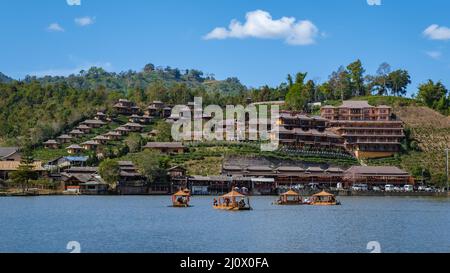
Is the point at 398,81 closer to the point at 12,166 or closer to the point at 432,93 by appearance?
the point at 432,93

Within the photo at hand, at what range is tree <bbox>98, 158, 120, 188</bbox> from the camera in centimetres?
8850

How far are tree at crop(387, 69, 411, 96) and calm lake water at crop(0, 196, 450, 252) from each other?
285ft

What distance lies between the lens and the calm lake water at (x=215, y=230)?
3369 cm

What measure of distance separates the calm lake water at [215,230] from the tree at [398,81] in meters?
86.8

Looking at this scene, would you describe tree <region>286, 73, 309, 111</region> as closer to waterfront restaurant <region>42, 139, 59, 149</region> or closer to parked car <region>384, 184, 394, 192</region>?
parked car <region>384, 184, 394, 192</region>

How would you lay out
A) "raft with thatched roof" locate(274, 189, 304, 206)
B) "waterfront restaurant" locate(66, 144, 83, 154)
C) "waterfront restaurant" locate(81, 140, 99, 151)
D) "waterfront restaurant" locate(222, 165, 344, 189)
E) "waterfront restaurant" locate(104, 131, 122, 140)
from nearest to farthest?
"raft with thatched roof" locate(274, 189, 304, 206) < "waterfront restaurant" locate(222, 165, 344, 189) < "waterfront restaurant" locate(66, 144, 83, 154) < "waterfront restaurant" locate(81, 140, 99, 151) < "waterfront restaurant" locate(104, 131, 122, 140)

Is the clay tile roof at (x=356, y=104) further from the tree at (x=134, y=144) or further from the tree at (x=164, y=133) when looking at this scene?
the tree at (x=134, y=144)

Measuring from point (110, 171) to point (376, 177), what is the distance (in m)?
39.9

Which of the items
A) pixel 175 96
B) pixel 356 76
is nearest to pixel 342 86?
pixel 356 76

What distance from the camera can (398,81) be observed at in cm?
14212

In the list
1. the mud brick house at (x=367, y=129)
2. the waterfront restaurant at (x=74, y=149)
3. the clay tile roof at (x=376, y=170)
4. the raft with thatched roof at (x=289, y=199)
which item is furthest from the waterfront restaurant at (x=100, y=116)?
the raft with thatched roof at (x=289, y=199)

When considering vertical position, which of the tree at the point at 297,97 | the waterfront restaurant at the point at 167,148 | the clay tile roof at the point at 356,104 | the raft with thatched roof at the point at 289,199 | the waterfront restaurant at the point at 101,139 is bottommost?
the raft with thatched roof at the point at 289,199

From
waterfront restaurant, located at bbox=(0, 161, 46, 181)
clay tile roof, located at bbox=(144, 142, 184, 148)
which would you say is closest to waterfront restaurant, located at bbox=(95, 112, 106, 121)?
clay tile roof, located at bbox=(144, 142, 184, 148)
